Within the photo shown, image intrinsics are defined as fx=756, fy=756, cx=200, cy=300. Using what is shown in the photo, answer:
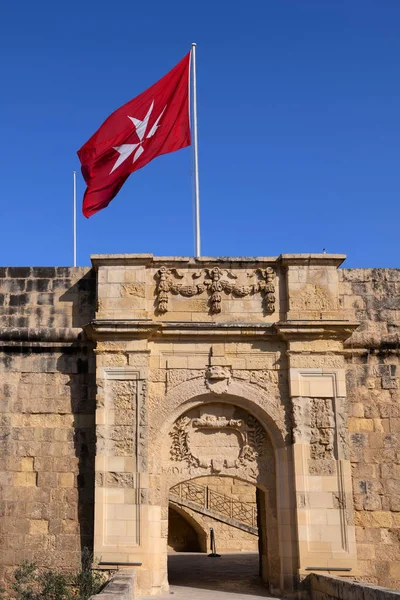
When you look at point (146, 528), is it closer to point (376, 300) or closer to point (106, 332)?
point (106, 332)

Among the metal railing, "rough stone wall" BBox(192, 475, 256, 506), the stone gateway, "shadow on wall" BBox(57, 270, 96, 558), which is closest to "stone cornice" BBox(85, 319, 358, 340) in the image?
the stone gateway

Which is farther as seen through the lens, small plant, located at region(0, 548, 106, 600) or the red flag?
the red flag

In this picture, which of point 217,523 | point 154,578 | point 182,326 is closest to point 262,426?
point 182,326

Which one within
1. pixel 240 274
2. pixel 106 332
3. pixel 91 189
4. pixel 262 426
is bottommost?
pixel 262 426

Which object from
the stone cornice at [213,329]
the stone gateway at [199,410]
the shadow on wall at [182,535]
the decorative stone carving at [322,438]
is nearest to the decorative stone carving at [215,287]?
the stone gateway at [199,410]

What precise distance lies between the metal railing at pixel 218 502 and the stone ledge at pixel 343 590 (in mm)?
8981

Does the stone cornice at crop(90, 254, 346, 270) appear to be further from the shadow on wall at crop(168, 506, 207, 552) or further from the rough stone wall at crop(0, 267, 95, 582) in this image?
the shadow on wall at crop(168, 506, 207, 552)

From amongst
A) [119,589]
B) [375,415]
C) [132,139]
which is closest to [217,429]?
[375,415]

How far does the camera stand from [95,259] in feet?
36.7

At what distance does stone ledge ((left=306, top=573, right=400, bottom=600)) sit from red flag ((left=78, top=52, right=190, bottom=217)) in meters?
6.20

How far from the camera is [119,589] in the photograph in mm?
7387

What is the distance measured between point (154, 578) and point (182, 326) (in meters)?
3.47

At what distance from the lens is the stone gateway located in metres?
10.4

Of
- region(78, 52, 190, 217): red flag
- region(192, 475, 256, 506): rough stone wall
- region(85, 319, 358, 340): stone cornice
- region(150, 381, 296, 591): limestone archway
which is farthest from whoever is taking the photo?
region(192, 475, 256, 506): rough stone wall
